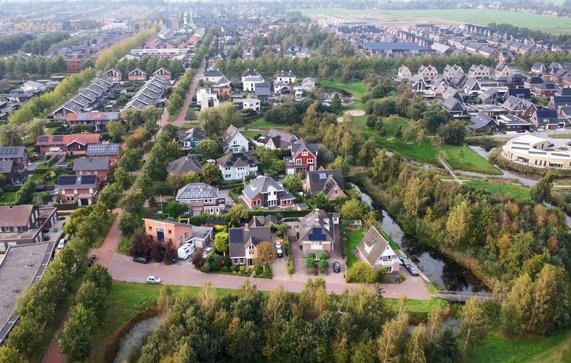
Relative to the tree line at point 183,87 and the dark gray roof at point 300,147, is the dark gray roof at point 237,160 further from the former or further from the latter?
the tree line at point 183,87

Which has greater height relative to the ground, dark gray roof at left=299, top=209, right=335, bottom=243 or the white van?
dark gray roof at left=299, top=209, right=335, bottom=243

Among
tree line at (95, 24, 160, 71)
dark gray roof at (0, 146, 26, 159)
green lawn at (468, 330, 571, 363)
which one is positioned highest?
tree line at (95, 24, 160, 71)

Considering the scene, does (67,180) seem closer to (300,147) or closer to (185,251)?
(185,251)

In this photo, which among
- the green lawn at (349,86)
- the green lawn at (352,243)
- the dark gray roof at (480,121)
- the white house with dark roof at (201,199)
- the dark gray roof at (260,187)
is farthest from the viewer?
the green lawn at (349,86)

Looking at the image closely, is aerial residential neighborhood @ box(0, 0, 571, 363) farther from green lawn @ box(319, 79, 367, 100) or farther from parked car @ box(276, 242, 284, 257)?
green lawn @ box(319, 79, 367, 100)

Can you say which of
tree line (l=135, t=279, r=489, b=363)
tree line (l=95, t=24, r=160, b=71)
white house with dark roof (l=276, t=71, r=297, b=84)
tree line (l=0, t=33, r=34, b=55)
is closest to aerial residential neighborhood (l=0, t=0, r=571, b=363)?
tree line (l=135, t=279, r=489, b=363)

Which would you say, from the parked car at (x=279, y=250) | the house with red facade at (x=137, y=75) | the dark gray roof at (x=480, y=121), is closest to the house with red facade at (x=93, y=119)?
the house with red facade at (x=137, y=75)

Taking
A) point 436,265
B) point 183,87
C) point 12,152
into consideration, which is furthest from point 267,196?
point 183,87
